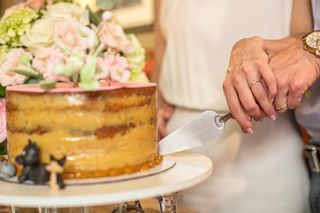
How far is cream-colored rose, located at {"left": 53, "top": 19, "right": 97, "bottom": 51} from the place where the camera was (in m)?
0.82

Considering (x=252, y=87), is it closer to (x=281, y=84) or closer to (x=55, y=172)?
Result: (x=281, y=84)

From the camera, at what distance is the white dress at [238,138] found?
125cm

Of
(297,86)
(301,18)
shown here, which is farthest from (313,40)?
(301,18)

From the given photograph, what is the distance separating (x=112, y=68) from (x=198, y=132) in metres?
0.18

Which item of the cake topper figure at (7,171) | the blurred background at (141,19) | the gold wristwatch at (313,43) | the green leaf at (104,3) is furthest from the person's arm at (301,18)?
the blurred background at (141,19)

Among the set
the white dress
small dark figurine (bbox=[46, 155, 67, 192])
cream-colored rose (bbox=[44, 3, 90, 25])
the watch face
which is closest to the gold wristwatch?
the watch face

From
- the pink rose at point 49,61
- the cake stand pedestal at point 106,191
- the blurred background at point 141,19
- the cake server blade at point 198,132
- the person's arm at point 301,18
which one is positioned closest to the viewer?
the cake stand pedestal at point 106,191

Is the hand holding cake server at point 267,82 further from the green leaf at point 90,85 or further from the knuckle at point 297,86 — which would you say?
the green leaf at point 90,85

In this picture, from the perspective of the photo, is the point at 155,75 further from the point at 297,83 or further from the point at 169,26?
the point at 297,83

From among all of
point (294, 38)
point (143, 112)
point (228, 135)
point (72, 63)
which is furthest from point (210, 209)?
point (72, 63)

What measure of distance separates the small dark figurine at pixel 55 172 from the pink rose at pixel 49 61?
0.12m

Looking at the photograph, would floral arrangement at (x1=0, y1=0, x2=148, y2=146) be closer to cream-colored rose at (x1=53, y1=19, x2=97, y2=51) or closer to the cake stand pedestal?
cream-colored rose at (x1=53, y1=19, x2=97, y2=51)

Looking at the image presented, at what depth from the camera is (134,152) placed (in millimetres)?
802

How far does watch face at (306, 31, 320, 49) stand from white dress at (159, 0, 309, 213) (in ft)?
0.83
